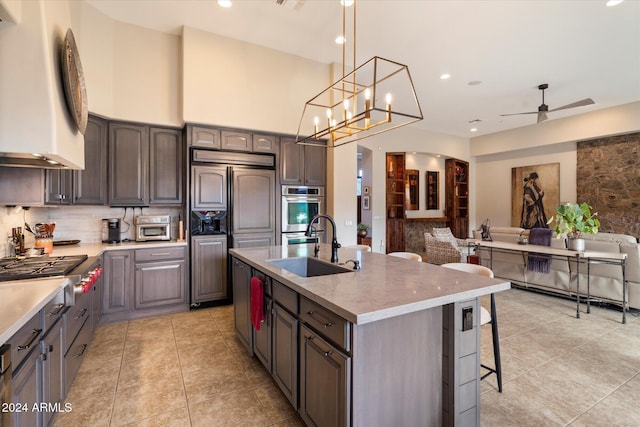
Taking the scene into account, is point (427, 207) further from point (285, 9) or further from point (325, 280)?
point (325, 280)

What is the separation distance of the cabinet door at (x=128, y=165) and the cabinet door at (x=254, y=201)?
3.75ft

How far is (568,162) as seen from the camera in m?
7.15

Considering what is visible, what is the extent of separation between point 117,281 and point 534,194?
9.07 m

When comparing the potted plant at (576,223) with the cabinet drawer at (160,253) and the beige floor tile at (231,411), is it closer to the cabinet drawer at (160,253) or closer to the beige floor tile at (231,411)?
the beige floor tile at (231,411)

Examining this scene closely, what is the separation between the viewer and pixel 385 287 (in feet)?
5.48

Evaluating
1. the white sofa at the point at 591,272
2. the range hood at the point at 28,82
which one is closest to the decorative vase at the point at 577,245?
the white sofa at the point at 591,272

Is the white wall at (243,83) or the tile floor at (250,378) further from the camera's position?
the white wall at (243,83)

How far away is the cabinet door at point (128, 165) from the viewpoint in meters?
3.70

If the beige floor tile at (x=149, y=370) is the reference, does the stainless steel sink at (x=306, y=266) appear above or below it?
above

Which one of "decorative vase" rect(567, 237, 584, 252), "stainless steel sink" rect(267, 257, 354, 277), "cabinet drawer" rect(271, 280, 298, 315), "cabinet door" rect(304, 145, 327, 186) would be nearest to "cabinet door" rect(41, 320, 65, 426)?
"cabinet drawer" rect(271, 280, 298, 315)

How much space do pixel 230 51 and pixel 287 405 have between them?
164 inches

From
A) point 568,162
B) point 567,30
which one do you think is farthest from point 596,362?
point 568,162

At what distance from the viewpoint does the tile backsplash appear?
11.1 feet

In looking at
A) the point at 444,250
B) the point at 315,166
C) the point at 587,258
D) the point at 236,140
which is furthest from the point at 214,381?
the point at 587,258
